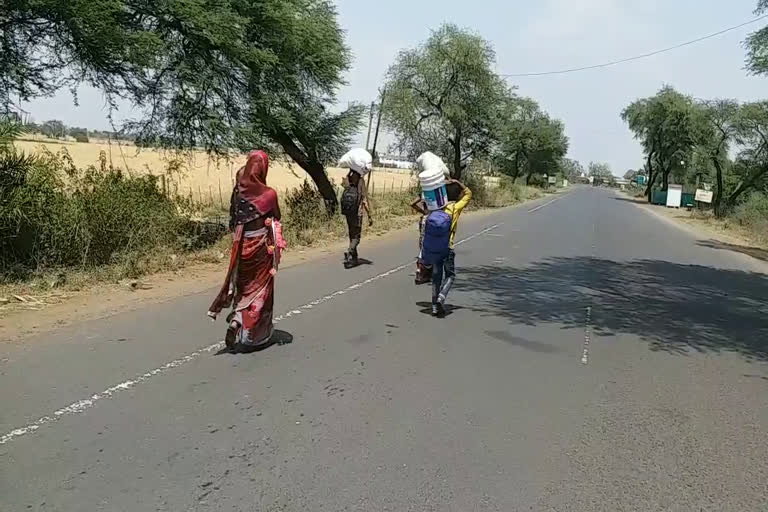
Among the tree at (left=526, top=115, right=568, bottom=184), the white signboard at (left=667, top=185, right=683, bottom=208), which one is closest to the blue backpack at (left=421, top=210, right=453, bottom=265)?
the white signboard at (left=667, top=185, right=683, bottom=208)

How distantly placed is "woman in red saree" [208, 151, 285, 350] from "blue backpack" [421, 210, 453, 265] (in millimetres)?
2377

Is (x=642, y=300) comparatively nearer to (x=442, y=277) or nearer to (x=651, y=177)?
(x=442, y=277)

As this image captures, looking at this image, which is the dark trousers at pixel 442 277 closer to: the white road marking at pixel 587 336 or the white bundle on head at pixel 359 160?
the white road marking at pixel 587 336

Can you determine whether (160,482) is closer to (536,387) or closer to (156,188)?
(536,387)

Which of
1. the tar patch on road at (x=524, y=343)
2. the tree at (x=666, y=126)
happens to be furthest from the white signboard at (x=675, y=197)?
the tar patch on road at (x=524, y=343)

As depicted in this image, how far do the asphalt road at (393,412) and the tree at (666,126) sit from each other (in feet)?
182

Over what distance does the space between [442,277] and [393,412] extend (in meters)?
3.84

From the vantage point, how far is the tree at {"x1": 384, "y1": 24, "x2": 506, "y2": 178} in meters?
37.8

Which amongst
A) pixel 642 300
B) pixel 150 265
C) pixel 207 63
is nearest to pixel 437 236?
pixel 642 300

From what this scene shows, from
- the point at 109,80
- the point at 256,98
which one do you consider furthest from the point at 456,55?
the point at 109,80

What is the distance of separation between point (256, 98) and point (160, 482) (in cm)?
1358

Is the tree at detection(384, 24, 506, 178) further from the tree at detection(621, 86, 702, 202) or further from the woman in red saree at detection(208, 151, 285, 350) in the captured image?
the woman in red saree at detection(208, 151, 285, 350)

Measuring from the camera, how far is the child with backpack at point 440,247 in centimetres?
866

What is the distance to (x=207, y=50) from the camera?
14.9 metres
